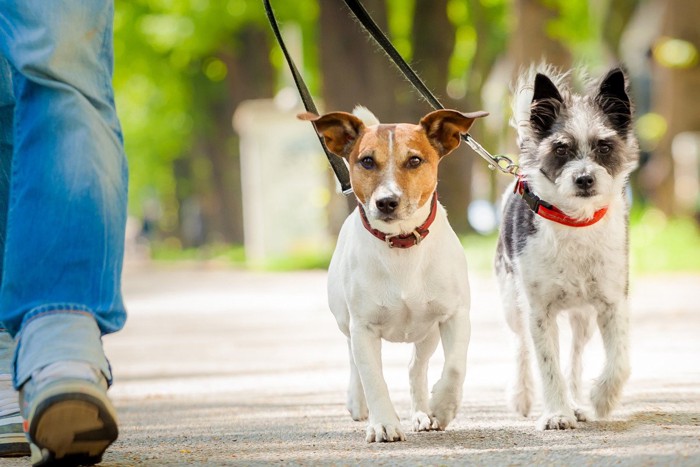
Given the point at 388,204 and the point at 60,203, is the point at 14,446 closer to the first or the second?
the point at 60,203

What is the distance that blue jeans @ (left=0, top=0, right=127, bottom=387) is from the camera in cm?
393

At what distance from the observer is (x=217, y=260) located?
114ft

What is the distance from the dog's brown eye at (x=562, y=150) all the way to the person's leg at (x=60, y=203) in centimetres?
234

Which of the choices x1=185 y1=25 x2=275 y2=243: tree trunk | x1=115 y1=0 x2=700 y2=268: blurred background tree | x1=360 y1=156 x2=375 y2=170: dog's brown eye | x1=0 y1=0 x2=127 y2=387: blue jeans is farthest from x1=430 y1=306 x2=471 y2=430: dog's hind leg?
x1=185 y1=25 x2=275 y2=243: tree trunk

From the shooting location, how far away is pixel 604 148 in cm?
574

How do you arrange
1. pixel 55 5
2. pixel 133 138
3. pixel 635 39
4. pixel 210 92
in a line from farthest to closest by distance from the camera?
pixel 133 138, pixel 210 92, pixel 635 39, pixel 55 5

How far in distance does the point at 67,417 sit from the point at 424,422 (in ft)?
6.93

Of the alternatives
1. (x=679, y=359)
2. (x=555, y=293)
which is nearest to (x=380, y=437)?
(x=555, y=293)

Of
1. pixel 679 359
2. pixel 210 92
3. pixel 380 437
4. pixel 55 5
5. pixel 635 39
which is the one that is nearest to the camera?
pixel 55 5

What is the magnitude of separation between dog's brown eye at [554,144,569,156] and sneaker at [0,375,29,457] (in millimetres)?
2663

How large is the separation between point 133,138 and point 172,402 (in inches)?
1391

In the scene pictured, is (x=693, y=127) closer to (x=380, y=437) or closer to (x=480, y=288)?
(x=480, y=288)

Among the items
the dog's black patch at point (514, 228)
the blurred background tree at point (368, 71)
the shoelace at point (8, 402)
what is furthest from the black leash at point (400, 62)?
the blurred background tree at point (368, 71)

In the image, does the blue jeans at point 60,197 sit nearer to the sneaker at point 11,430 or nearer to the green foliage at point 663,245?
the sneaker at point 11,430
